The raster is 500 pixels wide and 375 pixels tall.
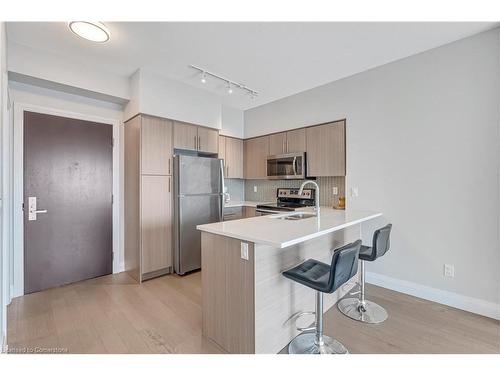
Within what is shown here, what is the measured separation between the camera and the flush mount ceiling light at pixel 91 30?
6.93 ft

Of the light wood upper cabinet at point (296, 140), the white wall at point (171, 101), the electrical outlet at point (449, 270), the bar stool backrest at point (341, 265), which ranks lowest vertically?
the electrical outlet at point (449, 270)

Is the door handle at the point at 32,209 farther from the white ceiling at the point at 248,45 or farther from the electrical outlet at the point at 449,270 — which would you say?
the electrical outlet at the point at 449,270

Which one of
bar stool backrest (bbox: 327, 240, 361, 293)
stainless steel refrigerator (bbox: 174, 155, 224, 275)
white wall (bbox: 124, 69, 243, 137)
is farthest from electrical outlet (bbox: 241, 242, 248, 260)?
white wall (bbox: 124, 69, 243, 137)

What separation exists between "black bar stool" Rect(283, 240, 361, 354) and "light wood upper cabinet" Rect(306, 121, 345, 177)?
1835 mm

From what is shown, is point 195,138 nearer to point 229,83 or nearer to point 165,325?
point 229,83

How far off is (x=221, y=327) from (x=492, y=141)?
2958mm

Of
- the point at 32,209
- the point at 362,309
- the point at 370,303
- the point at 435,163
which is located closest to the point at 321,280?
the point at 362,309

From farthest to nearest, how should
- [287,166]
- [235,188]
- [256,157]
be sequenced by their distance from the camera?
[235,188]
[256,157]
[287,166]

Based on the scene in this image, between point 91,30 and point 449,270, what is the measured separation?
4.26 metres

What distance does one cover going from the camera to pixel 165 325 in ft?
7.04

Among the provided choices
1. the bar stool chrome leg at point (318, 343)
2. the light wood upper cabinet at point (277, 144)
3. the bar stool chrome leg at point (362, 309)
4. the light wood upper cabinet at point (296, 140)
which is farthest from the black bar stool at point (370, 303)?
the light wood upper cabinet at point (277, 144)

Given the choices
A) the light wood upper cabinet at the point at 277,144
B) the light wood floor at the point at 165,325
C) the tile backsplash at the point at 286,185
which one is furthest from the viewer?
the light wood upper cabinet at the point at 277,144

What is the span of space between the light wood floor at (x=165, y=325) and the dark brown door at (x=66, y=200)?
1.09 feet

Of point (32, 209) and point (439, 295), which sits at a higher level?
point (32, 209)
